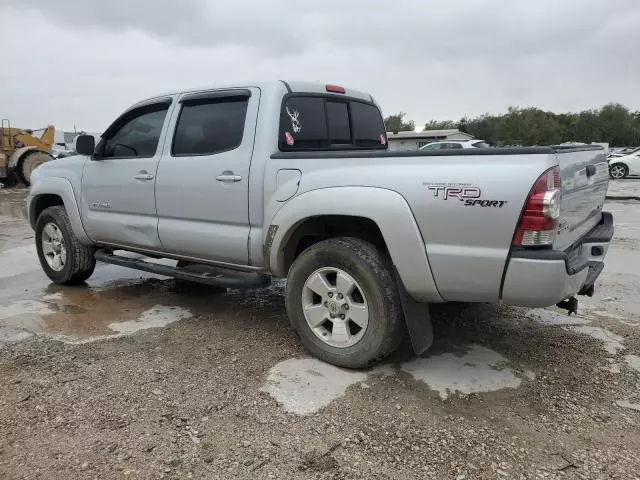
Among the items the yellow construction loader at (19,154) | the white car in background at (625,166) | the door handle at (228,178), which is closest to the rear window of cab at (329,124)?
the door handle at (228,178)

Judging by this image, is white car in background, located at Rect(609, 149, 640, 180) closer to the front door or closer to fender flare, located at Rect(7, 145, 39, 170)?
the front door

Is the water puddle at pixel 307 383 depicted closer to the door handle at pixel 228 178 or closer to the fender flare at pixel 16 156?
the door handle at pixel 228 178

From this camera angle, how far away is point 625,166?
74.9 ft

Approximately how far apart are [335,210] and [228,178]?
102 cm

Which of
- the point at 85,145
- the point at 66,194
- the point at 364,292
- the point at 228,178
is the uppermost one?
the point at 85,145

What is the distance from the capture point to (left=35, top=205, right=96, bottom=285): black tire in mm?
5711

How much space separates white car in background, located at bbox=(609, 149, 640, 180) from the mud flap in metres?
22.6

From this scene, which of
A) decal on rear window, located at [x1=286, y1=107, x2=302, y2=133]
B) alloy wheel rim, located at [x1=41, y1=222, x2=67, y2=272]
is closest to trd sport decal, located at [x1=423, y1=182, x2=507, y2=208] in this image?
decal on rear window, located at [x1=286, y1=107, x2=302, y2=133]

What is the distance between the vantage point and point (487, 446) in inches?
111

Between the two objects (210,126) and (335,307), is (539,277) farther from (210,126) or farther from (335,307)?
(210,126)

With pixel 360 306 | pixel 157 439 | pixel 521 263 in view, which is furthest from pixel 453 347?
pixel 157 439

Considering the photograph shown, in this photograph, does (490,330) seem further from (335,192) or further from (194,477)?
(194,477)

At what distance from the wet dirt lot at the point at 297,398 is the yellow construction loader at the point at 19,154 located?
55.9ft

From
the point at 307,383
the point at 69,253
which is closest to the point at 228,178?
the point at 307,383
